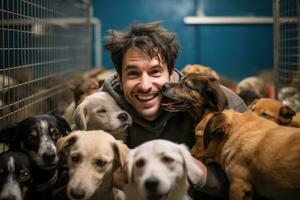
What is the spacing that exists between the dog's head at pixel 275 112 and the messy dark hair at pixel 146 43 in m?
0.64

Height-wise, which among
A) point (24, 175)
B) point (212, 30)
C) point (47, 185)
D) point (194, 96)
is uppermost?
point (212, 30)

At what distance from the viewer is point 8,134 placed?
234 cm

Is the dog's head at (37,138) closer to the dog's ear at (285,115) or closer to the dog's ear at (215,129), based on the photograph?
the dog's ear at (215,129)

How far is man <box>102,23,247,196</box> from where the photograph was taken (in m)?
2.51

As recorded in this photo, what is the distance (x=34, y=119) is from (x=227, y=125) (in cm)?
108

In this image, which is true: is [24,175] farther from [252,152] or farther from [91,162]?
[252,152]

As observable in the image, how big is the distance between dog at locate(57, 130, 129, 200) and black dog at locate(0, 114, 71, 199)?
16cm

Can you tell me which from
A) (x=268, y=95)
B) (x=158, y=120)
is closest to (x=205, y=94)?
(x=158, y=120)

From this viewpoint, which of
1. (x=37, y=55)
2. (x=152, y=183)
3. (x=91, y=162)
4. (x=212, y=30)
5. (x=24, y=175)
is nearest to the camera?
(x=152, y=183)

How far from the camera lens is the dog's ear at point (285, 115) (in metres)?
2.66

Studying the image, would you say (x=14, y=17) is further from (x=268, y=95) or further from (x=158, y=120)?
(x=268, y=95)

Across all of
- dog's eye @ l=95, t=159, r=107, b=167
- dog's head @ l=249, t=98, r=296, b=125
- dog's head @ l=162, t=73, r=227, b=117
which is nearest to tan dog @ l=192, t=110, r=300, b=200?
dog's head @ l=162, t=73, r=227, b=117

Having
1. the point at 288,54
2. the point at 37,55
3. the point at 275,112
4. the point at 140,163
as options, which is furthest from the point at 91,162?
the point at 288,54

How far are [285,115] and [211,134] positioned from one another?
64 cm
